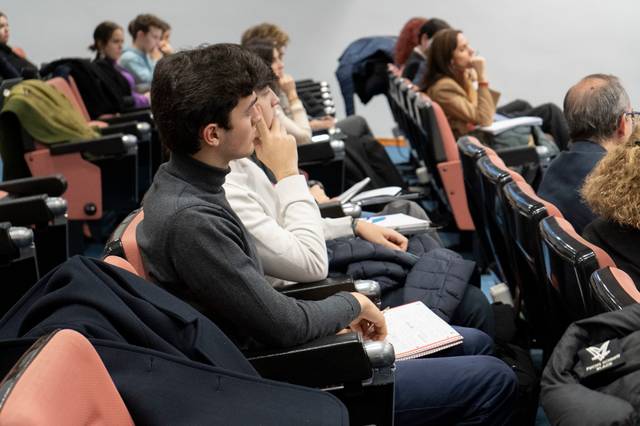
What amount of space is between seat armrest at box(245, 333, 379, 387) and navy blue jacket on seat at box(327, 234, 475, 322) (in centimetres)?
56

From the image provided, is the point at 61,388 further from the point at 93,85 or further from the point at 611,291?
the point at 93,85

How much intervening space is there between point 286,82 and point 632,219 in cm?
247

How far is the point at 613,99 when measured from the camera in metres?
2.36

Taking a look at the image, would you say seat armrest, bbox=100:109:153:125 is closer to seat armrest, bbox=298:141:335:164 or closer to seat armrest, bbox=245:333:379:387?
seat armrest, bbox=298:141:335:164

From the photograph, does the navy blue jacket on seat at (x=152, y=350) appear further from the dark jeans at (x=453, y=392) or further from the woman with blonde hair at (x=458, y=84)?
the woman with blonde hair at (x=458, y=84)

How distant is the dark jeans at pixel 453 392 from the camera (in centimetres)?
165

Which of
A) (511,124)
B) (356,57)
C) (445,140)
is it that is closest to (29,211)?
(445,140)

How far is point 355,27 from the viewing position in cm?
765

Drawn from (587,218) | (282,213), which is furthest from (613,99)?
(282,213)

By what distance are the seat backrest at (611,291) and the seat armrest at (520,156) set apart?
2.06 meters

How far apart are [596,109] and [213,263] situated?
1362 mm

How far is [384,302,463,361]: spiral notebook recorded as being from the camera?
1776 millimetres

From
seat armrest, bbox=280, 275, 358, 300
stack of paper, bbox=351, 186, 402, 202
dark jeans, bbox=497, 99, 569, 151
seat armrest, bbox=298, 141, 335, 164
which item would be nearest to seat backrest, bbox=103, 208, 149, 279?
seat armrest, bbox=280, 275, 358, 300

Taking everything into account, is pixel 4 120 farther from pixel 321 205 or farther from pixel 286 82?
pixel 321 205
